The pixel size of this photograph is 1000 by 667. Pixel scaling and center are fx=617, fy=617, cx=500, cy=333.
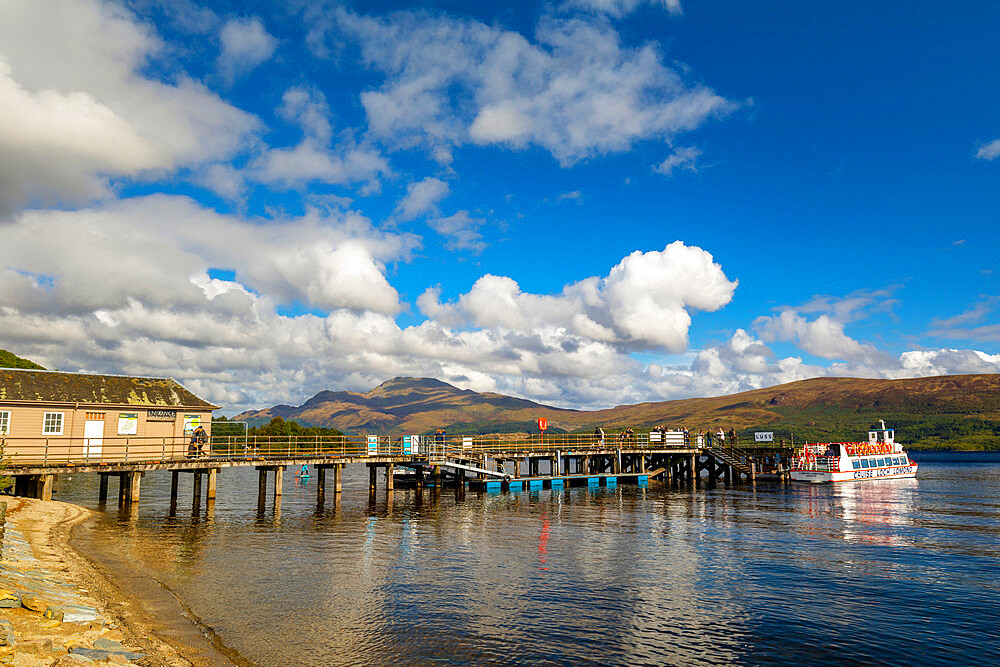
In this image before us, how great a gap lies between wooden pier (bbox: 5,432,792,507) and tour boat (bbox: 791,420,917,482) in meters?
2.21

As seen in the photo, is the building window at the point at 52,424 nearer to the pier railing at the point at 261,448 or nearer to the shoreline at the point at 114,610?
the pier railing at the point at 261,448

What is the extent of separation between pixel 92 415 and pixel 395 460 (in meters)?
21.8

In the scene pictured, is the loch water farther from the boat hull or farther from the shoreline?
the boat hull

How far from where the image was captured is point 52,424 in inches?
1665

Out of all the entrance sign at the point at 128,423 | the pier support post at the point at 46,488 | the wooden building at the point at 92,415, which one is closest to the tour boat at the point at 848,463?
the wooden building at the point at 92,415

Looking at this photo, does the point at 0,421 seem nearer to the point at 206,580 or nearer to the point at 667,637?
the point at 206,580

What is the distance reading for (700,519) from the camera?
37531 mm

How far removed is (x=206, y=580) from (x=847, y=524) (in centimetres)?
3377

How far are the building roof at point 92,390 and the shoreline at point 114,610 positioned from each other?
1855 cm

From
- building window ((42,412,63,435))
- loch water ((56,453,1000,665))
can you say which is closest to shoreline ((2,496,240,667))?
loch water ((56,453,1000,665))

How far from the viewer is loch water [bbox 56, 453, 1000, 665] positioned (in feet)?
49.2

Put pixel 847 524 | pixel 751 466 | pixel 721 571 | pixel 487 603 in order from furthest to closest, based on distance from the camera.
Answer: pixel 751 466
pixel 847 524
pixel 721 571
pixel 487 603

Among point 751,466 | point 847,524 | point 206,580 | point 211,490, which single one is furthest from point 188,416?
point 751,466

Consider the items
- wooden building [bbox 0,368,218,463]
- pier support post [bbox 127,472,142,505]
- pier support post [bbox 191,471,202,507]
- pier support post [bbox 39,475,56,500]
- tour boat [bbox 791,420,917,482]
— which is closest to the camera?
pier support post [bbox 39,475,56,500]
